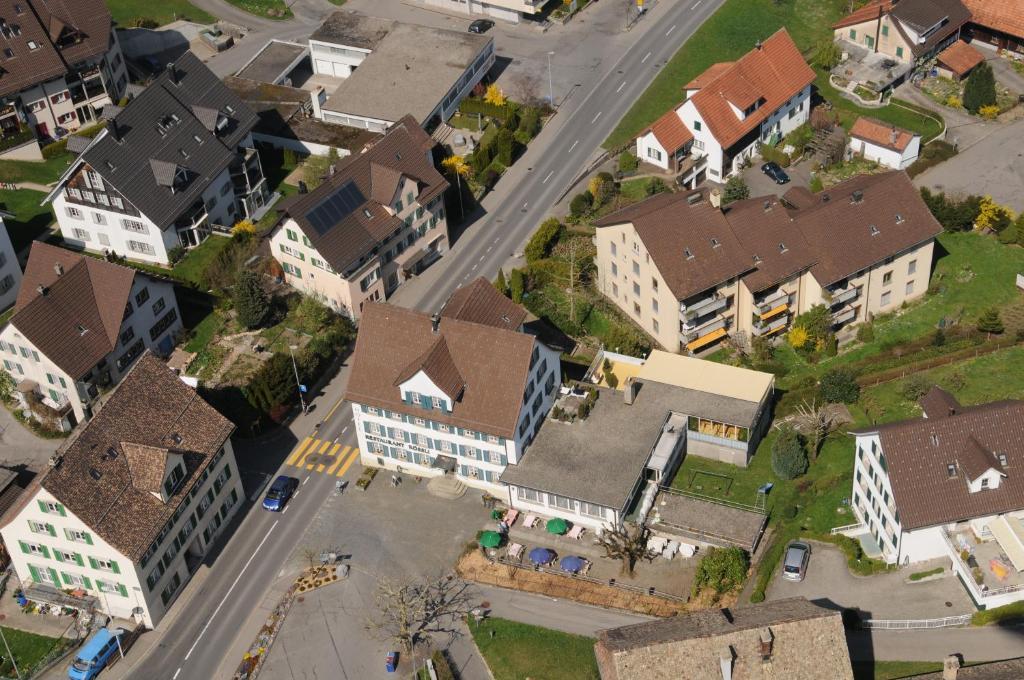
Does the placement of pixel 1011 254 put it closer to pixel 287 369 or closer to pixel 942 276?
pixel 942 276

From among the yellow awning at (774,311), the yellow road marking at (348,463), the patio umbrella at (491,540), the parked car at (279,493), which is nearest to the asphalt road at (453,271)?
the yellow road marking at (348,463)

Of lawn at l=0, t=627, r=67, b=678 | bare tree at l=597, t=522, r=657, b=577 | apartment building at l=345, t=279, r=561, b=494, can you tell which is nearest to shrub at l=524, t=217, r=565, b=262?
apartment building at l=345, t=279, r=561, b=494

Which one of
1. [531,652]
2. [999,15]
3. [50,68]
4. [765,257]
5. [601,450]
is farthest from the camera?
[999,15]

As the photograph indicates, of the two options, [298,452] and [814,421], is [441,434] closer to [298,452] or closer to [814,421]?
[298,452]

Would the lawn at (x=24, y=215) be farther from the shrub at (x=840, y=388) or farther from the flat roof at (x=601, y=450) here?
the shrub at (x=840, y=388)

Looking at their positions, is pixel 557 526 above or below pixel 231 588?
below

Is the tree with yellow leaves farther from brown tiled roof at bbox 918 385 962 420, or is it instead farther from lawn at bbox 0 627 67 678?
lawn at bbox 0 627 67 678

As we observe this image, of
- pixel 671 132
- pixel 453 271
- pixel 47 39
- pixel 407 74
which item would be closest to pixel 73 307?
pixel 453 271
